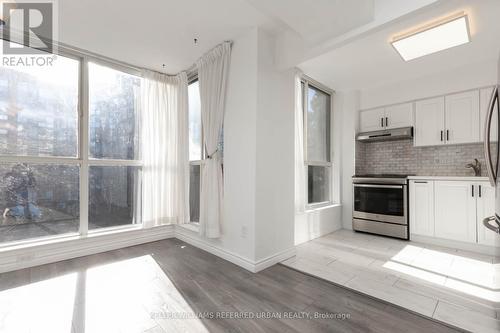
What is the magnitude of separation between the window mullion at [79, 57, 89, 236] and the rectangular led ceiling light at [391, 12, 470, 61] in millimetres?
3874

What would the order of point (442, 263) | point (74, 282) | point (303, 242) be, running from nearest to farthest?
point (74, 282), point (442, 263), point (303, 242)

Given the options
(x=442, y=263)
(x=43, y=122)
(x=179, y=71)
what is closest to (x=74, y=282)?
(x=43, y=122)

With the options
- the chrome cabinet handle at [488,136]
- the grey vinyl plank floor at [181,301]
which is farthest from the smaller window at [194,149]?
the chrome cabinet handle at [488,136]

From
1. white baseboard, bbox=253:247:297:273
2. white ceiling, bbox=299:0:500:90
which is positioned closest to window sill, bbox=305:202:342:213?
white baseboard, bbox=253:247:297:273

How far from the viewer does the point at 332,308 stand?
6.01ft

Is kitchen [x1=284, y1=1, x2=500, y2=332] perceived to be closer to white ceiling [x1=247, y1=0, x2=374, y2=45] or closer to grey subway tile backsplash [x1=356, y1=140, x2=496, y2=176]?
grey subway tile backsplash [x1=356, y1=140, x2=496, y2=176]

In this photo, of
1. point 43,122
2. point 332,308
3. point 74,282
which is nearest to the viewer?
point 332,308

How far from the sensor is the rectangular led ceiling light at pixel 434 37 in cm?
223

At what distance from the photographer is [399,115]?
393 cm

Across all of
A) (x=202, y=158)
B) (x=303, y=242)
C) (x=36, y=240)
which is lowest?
(x=303, y=242)

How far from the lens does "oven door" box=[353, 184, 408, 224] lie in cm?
361

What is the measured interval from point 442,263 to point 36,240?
4.80 m

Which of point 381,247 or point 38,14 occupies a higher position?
point 38,14

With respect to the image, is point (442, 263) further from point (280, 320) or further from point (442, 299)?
point (280, 320)
